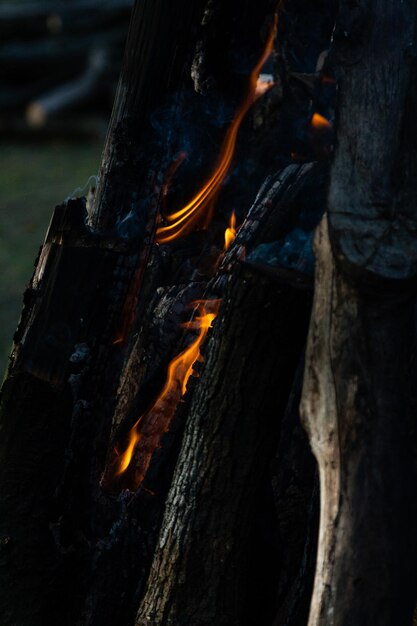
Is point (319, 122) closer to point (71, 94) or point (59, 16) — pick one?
point (71, 94)

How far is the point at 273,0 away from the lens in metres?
3.14

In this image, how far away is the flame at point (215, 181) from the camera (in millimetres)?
2955

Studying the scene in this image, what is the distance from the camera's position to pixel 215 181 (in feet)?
9.96

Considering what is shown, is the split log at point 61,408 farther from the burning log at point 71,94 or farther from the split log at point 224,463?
the burning log at point 71,94

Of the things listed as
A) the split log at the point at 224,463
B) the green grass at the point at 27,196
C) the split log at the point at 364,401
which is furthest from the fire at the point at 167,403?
the green grass at the point at 27,196

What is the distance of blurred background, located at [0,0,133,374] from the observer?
961 centimetres

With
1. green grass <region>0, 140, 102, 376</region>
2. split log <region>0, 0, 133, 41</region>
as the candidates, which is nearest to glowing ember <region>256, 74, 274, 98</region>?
green grass <region>0, 140, 102, 376</region>

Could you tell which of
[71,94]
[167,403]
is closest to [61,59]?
[71,94]

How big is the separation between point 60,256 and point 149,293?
12.1 inches

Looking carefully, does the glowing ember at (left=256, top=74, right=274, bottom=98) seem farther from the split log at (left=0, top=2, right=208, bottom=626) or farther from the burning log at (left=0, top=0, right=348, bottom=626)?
the split log at (left=0, top=2, right=208, bottom=626)

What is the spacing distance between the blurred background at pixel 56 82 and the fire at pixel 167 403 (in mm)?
6551

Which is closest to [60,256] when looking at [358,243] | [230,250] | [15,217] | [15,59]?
[230,250]

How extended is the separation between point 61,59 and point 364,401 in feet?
30.3

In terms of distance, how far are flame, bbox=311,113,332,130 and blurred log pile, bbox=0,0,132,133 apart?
7.16 metres
